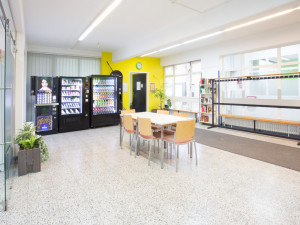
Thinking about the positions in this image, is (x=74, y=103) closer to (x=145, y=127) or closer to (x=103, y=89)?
(x=103, y=89)

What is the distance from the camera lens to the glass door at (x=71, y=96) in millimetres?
6492

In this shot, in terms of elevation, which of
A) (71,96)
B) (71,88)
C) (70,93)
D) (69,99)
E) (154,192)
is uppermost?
(71,88)

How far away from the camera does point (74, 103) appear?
22.4 ft

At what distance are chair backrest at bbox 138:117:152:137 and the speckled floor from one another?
1.87 feet

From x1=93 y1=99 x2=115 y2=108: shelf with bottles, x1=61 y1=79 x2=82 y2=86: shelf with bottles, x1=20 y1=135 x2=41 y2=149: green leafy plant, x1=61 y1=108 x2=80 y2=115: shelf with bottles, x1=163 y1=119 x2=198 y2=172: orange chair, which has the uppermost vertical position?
x1=61 y1=79 x2=82 y2=86: shelf with bottles

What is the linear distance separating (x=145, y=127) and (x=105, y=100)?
422cm

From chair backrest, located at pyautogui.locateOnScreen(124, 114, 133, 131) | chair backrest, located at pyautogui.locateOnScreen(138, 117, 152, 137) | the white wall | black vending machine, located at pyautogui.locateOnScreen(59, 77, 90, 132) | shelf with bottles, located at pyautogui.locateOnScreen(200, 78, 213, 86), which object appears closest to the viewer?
chair backrest, located at pyautogui.locateOnScreen(138, 117, 152, 137)

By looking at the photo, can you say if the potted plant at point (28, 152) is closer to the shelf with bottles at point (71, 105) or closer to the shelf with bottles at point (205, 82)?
the shelf with bottles at point (71, 105)

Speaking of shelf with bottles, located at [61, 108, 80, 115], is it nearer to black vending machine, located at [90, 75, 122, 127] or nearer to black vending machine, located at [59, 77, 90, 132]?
black vending machine, located at [59, 77, 90, 132]

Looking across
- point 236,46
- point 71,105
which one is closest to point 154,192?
point 71,105

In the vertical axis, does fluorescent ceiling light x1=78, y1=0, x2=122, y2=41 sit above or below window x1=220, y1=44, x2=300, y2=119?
above

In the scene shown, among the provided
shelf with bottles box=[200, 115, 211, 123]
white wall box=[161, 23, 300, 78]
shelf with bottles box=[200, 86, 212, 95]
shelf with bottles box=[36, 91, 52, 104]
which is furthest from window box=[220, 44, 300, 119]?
shelf with bottles box=[36, 91, 52, 104]

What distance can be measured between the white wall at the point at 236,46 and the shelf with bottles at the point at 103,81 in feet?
11.0

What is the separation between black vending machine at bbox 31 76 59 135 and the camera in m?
5.85
